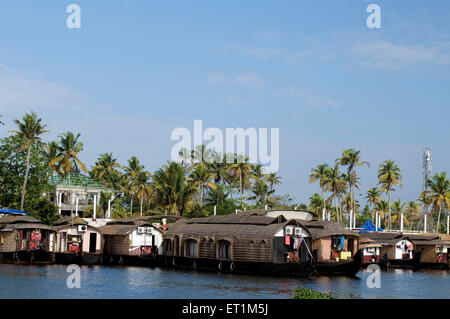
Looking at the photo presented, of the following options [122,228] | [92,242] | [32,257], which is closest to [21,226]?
[32,257]

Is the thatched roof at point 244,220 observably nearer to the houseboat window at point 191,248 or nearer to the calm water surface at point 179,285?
the houseboat window at point 191,248

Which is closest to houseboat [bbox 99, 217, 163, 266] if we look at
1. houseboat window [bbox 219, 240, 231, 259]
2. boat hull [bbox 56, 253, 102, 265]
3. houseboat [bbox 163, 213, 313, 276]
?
boat hull [bbox 56, 253, 102, 265]

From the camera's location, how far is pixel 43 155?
56.6 m

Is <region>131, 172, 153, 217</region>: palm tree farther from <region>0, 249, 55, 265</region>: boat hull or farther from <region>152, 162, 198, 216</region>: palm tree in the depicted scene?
<region>0, 249, 55, 265</region>: boat hull

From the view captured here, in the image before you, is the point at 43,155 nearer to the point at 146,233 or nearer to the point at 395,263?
the point at 146,233

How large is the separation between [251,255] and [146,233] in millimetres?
12353

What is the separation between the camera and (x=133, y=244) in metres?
44.5

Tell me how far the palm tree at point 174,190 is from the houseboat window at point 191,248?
19.2 m

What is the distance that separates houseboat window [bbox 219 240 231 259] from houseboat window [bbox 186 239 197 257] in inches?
111

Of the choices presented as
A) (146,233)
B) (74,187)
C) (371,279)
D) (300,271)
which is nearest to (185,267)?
(146,233)

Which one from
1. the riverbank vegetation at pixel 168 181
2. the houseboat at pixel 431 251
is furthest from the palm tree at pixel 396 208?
the houseboat at pixel 431 251

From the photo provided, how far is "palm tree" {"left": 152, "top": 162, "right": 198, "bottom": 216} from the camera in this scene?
60.0 meters

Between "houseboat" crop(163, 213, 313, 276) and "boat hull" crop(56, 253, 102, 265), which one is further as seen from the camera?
"boat hull" crop(56, 253, 102, 265)

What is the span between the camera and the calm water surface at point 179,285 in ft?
84.8
